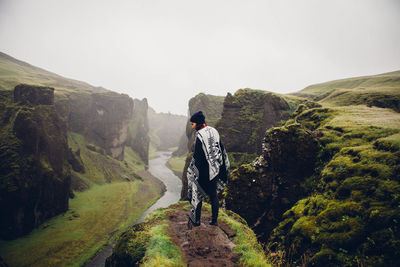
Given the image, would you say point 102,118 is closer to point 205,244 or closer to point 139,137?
point 139,137

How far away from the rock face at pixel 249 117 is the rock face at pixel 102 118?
288ft

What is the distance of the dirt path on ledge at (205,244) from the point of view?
5.89 m

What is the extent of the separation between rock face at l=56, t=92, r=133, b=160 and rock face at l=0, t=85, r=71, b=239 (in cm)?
4916

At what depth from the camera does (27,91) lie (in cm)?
4784

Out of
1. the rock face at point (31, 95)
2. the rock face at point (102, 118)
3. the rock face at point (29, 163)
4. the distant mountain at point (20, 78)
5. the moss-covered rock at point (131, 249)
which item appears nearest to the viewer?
the moss-covered rock at point (131, 249)

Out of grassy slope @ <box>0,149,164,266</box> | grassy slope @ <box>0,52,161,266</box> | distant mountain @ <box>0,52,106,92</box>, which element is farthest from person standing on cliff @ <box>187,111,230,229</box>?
distant mountain @ <box>0,52,106,92</box>

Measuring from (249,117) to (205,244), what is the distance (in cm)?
3475

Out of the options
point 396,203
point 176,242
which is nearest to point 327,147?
point 396,203

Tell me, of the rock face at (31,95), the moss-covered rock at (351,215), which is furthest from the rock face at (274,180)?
the rock face at (31,95)

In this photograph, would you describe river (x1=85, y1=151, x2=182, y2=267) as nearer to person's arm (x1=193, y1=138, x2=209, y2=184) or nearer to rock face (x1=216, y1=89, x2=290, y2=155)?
rock face (x1=216, y1=89, x2=290, y2=155)

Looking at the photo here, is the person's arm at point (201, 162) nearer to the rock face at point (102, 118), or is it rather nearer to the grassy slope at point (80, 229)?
the grassy slope at point (80, 229)

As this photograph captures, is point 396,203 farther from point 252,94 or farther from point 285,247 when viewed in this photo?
point 252,94

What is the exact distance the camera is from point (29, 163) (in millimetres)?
38188

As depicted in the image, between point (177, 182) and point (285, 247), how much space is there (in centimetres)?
8455
